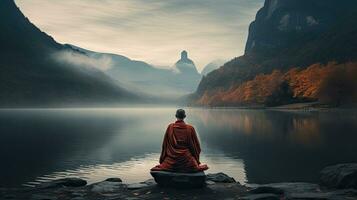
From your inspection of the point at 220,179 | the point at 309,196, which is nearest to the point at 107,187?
the point at 220,179

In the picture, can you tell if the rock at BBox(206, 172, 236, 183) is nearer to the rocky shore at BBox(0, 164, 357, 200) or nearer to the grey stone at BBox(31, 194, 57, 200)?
the rocky shore at BBox(0, 164, 357, 200)

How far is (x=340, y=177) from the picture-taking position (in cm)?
2103

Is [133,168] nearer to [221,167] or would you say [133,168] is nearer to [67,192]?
[221,167]

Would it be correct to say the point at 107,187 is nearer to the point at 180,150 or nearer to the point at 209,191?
the point at 180,150

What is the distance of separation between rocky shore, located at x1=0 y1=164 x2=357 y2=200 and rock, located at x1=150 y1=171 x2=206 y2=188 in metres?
0.23

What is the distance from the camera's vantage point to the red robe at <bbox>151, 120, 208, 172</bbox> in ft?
69.8

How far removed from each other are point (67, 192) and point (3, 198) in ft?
9.25

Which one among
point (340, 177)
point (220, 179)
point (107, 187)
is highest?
point (340, 177)

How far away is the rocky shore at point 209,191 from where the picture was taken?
762 inches

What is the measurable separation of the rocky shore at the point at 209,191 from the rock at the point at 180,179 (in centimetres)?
23

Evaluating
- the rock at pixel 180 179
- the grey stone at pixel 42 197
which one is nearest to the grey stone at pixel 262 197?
the rock at pixel 180 179

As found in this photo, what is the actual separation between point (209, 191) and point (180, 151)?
2228 millimetres

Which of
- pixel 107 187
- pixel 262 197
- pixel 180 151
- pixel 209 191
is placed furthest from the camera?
pixel 107 187

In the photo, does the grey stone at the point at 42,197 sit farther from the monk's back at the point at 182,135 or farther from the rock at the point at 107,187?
the monk's back at the point at 182,135
